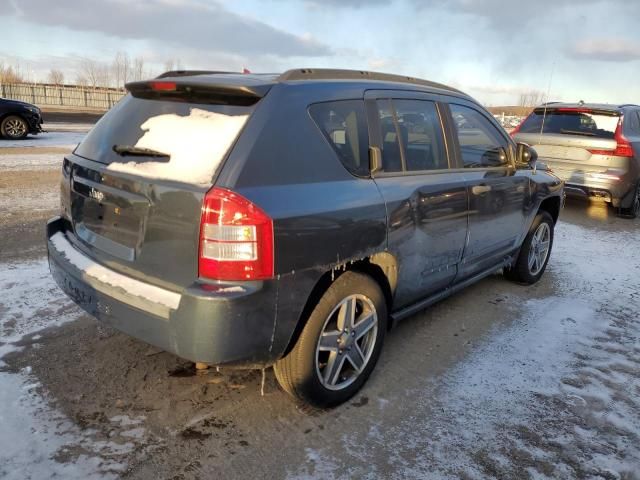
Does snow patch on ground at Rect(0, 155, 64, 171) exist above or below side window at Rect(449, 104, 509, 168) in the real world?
below

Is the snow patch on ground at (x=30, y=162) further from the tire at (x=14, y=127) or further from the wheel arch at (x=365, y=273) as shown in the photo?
the wheel arch at (x=365, y=273)

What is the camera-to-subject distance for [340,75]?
315cm

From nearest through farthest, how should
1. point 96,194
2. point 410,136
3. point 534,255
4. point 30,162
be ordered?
1. point 96,194
2. point 410,136
3. point 534,255
4. point 30,162

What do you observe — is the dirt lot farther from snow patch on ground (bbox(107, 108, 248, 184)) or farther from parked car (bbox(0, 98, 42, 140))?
parked car (bbox(0, 98, 42, 140))

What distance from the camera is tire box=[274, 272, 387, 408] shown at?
9.00 feet

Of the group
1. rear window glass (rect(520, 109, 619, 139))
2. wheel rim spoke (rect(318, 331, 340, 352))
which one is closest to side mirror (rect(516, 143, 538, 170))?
wheel rim spoke (rect(318, 331, 340, 352))

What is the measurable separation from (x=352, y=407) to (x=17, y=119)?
1515cm

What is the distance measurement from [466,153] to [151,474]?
3022 millimetres

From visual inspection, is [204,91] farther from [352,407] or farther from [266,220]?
[352,407]

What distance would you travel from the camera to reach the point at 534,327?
4.24 metres

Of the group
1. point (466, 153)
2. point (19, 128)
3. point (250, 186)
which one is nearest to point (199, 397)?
point (250, 186)

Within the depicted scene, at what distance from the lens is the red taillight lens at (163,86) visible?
2.79 m

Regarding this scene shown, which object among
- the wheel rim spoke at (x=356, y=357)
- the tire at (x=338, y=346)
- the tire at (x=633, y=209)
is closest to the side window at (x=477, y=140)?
the tire at (x=338, y=346)

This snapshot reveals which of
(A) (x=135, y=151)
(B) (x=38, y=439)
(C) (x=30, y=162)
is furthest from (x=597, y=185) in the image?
(C) (x=30, y=162)
